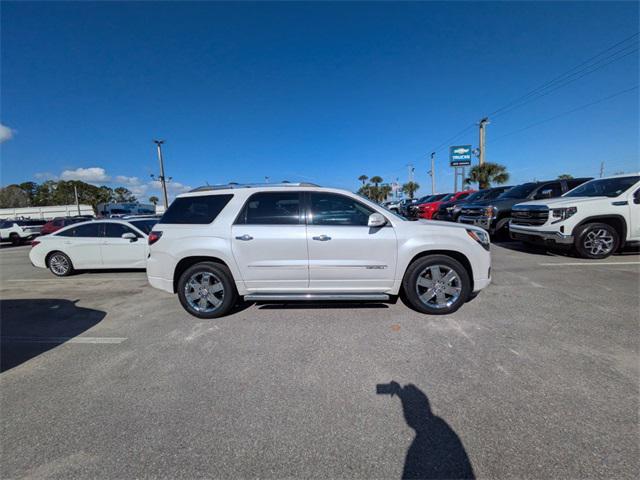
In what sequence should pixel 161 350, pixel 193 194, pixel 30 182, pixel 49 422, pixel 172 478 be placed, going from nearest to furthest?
pixel 172 478 → pixel 49 422 → pixel 161 350 → pixel 193 194 → pixel 30 182

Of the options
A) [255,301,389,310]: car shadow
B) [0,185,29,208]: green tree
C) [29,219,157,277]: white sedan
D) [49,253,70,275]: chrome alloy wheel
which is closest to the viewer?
[255,301,389,310]: car shadow

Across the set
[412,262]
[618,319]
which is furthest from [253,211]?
[618,319]

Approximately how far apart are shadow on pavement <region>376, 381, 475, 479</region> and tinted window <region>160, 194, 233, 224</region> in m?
3.31

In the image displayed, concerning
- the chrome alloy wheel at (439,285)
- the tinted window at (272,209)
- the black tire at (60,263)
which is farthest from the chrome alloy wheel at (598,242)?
the black tire at (60,263)

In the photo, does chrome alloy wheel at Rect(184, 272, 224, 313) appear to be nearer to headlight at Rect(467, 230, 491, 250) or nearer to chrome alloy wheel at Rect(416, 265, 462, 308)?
chrome alloy wheel at Rect(416, 265, 462, 308)

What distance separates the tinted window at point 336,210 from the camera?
3746mm

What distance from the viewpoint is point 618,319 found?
3398 millimetres

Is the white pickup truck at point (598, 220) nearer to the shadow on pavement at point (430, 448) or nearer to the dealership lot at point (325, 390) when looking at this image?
the dealership lot at point (325, 390)

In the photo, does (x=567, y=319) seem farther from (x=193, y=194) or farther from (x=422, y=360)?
(x=193, y=194)

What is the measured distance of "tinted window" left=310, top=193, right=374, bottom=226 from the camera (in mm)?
3746

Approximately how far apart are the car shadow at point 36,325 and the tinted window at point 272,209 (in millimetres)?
2775

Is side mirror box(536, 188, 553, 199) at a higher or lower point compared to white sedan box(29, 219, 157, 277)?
higher

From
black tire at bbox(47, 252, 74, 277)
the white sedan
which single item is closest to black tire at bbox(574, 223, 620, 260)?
the white sedan

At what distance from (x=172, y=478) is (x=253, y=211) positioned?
2915 mm
